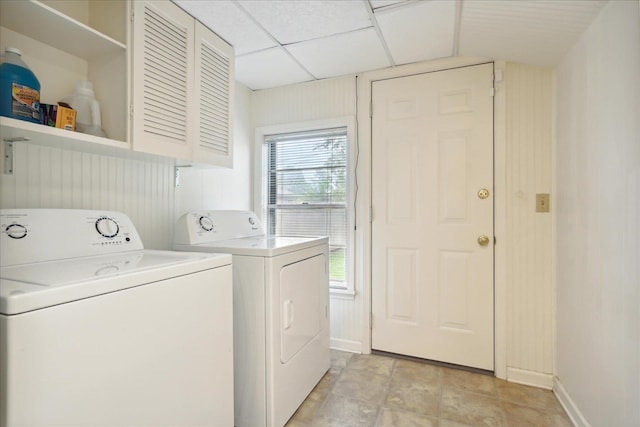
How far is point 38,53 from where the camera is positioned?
51.1 inches

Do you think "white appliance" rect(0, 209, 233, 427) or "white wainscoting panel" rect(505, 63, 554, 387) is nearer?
"white appliance" rect(0, 209, 233, 427)

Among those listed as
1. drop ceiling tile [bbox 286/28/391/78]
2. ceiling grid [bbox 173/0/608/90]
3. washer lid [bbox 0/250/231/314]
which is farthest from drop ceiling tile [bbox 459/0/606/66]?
washer lid [bbox 0/250/231/314]

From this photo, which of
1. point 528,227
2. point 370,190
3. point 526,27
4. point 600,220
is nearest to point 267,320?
point 370,190

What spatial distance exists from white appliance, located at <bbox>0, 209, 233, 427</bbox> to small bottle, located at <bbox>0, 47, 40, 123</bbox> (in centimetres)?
35

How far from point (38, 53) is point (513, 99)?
2575 millimetres

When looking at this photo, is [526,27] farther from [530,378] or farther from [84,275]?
[84,275]

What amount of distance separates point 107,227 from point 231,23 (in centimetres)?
130

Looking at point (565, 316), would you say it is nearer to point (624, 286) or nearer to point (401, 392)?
point (624, 286)

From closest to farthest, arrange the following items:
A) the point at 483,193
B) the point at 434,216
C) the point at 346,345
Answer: the point at 483,193 → the point at 434,216 → the point at 346,345

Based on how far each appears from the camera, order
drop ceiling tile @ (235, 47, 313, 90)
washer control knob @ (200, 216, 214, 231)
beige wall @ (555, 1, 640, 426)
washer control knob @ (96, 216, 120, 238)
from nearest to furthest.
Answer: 1. beige wall @ (555, 1, 640, 426)
2. washer control knob @ (96, 216, 120, 238)
3. washer control knob @ (200, 216, 214, 231)
4. drop ceiling tile @ (235, 47, 313, 90)

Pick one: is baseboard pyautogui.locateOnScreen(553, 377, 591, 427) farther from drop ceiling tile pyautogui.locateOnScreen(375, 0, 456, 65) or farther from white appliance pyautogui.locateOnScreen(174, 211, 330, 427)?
drop ceiling tile pyautogui.locateOnScreen(375, 0, 456, 65)

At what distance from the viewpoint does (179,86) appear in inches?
62.8

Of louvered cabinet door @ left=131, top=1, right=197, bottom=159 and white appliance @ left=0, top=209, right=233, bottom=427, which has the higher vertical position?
louvered cabinet door @ left=131, top=1, right=197, bottom=159

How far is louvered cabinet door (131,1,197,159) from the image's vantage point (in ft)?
4.53
